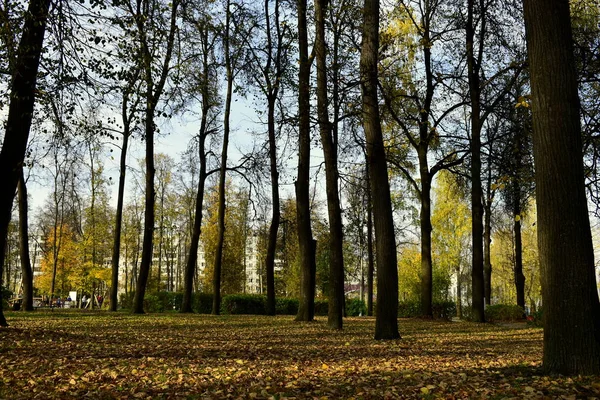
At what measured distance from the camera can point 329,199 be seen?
46.1 ft

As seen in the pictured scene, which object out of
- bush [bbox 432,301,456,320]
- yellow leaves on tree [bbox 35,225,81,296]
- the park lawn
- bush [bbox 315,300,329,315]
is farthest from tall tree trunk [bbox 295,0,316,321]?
yellow leaves on tree [bbox 35,225,81,296]

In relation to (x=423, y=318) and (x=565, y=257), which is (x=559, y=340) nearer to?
(x=565, y=257)

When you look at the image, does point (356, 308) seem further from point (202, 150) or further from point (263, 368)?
point (263, 368)

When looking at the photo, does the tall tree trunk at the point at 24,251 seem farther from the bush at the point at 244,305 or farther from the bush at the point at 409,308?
the bush at the point at 409,308

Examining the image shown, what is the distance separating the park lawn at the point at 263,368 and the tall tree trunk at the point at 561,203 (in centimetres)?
37

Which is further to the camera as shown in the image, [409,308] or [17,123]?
[409,308]

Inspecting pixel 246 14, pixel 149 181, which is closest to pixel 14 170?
pixel 149 181

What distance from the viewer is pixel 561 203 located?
5.50 m

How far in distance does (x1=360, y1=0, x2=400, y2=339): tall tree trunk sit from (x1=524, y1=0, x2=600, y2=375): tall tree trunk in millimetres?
4798

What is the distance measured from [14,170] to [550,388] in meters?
8.60

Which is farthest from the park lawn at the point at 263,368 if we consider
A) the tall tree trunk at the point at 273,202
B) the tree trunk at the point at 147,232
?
the tall tree trunk at the point at 273,202

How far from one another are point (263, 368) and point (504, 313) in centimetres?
1746

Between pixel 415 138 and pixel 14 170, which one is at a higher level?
pixel 415 138

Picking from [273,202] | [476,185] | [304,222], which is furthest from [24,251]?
[476,185]
